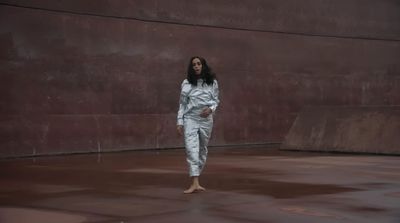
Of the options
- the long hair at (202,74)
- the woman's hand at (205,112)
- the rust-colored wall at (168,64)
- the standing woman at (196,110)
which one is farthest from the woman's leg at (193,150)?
the rust-colored wall at (168,64)

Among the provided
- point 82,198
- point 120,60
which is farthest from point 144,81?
point 82,198

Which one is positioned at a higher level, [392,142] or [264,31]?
[264,31]

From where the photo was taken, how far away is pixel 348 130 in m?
15.0

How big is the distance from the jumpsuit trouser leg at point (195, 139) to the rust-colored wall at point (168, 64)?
6912 millimetres

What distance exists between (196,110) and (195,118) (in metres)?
0.10

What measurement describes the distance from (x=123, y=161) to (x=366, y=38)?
1072 centimetres

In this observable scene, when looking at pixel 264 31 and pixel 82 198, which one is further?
pixel 264 31

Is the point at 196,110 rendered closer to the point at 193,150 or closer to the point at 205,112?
the point at 205,112

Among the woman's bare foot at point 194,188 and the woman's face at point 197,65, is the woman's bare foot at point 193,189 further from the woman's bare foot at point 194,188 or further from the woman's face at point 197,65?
the woman's face at point 197,65

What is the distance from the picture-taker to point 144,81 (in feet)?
54.4

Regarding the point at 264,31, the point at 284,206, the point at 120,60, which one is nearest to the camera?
the point at 284,206

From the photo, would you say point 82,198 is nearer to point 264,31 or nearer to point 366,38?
point 264,31

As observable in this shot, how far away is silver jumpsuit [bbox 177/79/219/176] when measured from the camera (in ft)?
27.9

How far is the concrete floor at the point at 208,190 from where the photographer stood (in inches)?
262
